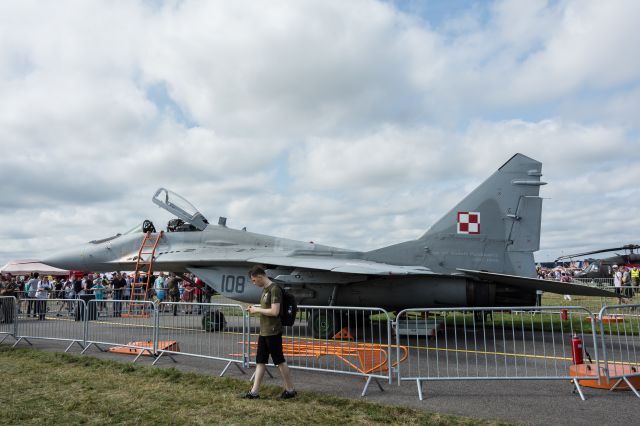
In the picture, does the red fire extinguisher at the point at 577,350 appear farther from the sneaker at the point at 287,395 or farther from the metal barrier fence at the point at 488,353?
the sneaker at the point at 287,395

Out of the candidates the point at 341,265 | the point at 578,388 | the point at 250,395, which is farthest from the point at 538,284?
the point at 250,395

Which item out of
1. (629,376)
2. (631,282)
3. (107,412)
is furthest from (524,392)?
(631,282)

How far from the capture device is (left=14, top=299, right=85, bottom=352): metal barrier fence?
1122cm

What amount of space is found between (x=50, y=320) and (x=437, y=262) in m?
10.1

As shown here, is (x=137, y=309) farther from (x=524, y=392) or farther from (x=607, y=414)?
(x=607, y=414)

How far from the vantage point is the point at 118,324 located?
11.3 m

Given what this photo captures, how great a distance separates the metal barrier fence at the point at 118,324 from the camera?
32.6 feet

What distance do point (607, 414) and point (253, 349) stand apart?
551cm

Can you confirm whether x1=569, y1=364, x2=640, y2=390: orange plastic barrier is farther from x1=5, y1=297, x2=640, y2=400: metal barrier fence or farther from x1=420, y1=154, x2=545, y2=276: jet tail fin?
x1=420, y1=154, x2=545, y2=276: jet tail fin

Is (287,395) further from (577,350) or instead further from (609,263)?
(609,263)

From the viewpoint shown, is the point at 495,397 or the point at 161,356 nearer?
the point at 495,397

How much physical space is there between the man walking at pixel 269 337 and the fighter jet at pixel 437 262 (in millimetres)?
5027

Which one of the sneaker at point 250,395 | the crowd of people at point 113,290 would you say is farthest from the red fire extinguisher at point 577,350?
the crowd of people at point 113,290

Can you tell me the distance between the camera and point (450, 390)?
6.46 meters
